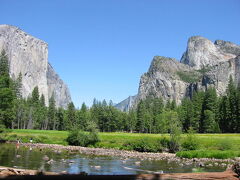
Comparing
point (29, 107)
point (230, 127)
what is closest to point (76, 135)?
point (230, 127)

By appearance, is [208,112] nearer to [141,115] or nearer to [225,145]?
[141,115]

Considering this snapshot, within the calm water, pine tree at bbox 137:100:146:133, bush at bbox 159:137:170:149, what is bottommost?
the calm water

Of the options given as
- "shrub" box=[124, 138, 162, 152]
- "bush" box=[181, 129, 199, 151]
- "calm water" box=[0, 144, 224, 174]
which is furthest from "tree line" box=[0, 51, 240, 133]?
"calm water" box=[0, 144, 224, 174]

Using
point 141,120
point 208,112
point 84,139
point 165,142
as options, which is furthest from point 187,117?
point 84,139

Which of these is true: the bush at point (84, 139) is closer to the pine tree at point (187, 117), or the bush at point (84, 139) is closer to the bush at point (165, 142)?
the bush at point (165, 142)

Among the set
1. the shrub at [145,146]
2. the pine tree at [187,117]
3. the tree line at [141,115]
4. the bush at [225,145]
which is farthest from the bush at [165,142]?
the pine tree at [187,117]

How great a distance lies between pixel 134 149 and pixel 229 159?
19.3m

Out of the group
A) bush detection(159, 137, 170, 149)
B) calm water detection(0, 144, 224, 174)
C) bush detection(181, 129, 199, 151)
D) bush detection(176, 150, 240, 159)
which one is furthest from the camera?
bush detection(159, 137, 170, 149)

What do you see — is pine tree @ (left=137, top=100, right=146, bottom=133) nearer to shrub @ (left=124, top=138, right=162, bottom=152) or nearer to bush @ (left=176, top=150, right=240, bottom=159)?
shrub @ (left=124, top=138, right=162, bottom=152)

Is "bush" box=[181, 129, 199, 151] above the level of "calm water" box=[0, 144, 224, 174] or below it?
above

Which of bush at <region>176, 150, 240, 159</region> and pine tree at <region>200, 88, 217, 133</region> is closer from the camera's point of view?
bush at <region>176, 150, 240, 159</region>

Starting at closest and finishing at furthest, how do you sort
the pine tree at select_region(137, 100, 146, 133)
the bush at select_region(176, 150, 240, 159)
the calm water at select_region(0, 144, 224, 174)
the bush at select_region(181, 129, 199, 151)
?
1. the calm water at select_region(0, 144, 224, 174)
2. the bush at select_region(176, 150, 240, 159)
3. the bush at select_region(181, 129, 199, 151)
4. the pine tree at select_region(137, 100, 146, 133)

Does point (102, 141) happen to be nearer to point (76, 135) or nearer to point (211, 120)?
point (76, 135)

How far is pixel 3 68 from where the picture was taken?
77375 millimetres
